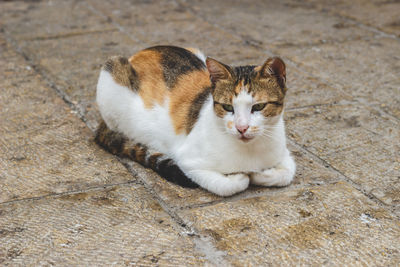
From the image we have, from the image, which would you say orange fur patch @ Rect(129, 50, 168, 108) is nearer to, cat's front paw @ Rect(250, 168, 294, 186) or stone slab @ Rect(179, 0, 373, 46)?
cat's front paw @ Rect(250, 168, 294, 186)

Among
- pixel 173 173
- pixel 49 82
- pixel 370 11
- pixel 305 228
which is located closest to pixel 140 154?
pixel 173 173

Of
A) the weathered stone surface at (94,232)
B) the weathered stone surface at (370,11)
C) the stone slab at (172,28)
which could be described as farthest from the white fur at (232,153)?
the weathered stone surface at (370,11)

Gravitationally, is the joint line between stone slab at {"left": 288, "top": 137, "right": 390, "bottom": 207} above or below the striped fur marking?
below

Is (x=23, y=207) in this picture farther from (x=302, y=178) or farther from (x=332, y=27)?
(x=332, y=27)

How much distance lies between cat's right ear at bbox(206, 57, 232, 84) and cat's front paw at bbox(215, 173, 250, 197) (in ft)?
2.04

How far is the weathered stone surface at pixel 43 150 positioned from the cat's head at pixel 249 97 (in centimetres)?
94

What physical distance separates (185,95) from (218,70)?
0.58 metres

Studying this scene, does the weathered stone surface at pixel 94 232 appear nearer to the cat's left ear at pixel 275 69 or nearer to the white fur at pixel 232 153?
the white fur at pixel 232 153

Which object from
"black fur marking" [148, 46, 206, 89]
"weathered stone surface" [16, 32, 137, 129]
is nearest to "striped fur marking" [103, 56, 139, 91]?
"black fur marking" [148, 46, 206, 89]

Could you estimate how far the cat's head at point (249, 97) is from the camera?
311 centimetres

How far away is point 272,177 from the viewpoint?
3.46 metres

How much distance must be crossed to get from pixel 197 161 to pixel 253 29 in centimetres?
398

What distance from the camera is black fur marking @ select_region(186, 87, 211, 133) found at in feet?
11.9

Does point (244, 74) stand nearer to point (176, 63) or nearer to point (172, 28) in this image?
point (176, 63)
